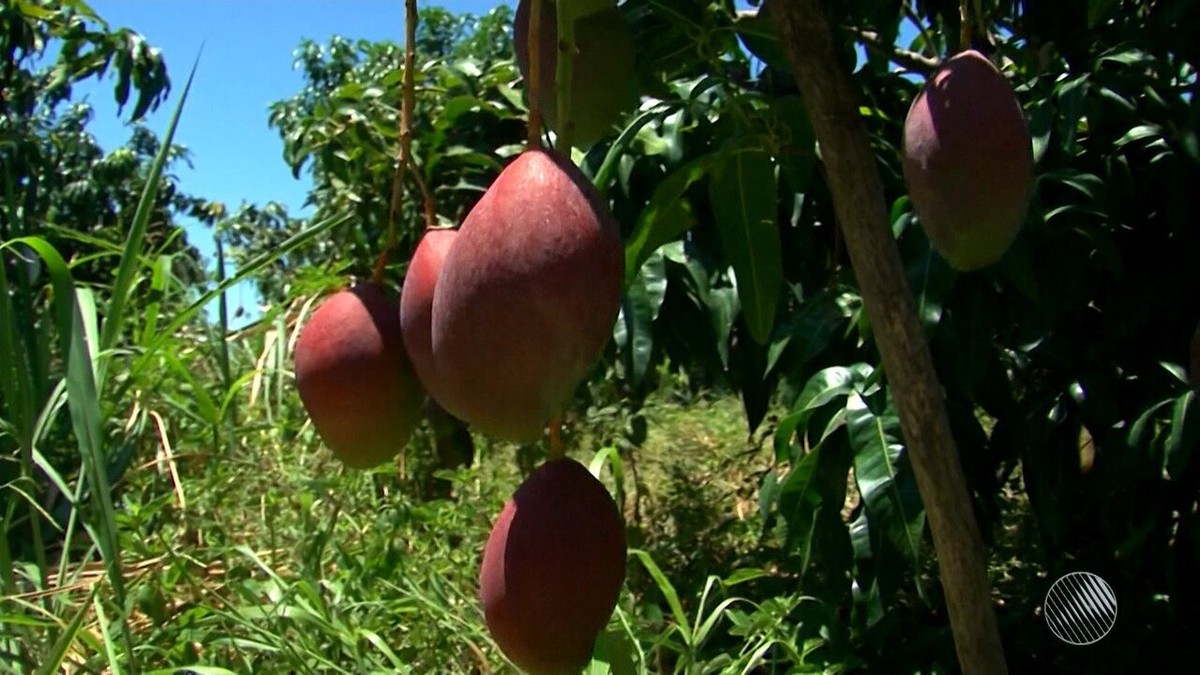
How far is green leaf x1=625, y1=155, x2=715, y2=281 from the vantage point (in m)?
0.53

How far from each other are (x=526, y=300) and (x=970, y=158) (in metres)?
0.18

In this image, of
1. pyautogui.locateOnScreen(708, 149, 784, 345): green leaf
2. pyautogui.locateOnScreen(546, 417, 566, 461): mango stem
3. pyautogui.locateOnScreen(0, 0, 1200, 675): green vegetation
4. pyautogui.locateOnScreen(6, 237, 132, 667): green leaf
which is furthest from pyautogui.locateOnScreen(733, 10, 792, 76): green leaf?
pyautogui.locateOnScreen(6, 237, 132, 667): green leaf

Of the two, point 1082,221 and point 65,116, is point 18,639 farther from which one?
point 65,116

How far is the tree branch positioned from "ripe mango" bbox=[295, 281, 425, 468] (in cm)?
17

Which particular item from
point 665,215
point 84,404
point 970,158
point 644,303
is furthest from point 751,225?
point 644,303

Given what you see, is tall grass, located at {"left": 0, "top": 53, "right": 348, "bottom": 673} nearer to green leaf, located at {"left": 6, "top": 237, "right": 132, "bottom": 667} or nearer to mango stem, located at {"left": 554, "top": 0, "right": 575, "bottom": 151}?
green leaf, located at {"left": 6, "top": 237, "right": 132, "bottom": 667}

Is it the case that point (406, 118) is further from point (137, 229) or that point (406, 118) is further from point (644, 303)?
point (644, 303)

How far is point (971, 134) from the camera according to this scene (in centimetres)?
39

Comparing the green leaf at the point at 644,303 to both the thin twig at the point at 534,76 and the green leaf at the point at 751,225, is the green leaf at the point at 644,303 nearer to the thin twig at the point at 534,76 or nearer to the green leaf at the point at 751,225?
the green leaf at the point at 751,225

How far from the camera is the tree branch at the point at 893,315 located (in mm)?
423

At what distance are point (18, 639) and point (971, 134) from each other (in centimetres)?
102

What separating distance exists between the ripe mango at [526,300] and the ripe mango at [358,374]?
0.31ft

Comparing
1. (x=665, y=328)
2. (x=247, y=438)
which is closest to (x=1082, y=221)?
(x=665, y=328)

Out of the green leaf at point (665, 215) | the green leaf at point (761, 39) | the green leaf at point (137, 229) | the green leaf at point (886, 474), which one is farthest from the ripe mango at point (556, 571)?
the green leaf at point (886, 474)
